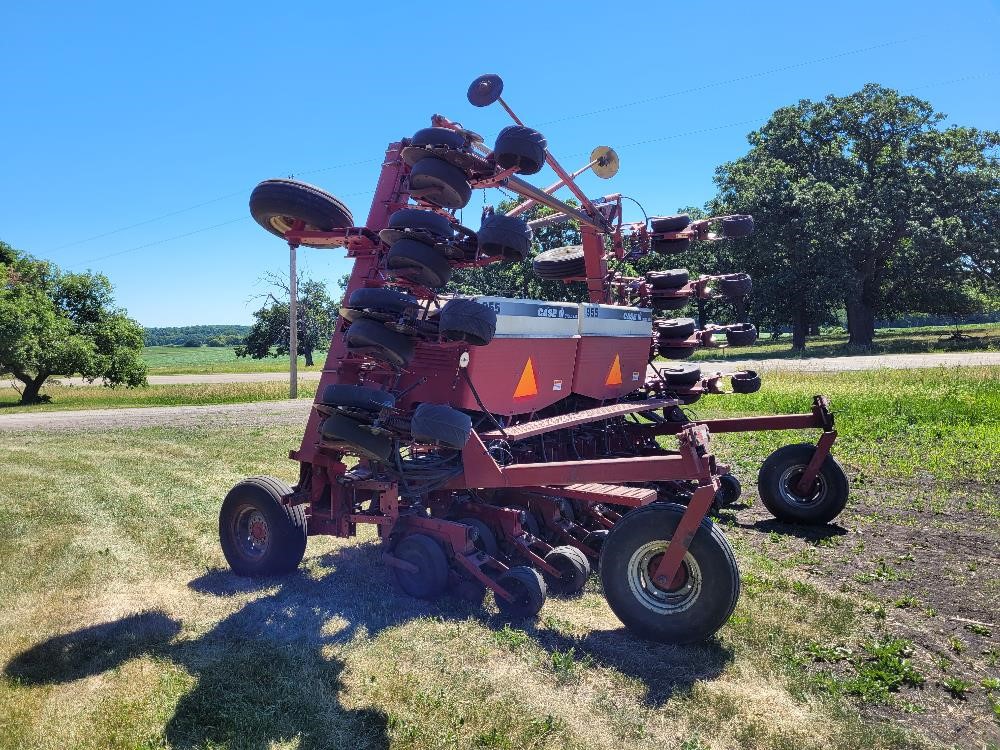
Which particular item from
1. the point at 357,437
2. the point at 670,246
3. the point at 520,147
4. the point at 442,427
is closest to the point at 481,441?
the point at 442,427

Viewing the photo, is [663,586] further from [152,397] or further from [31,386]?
[31,386]

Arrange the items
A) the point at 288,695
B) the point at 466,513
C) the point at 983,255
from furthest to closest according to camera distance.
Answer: the point at 983,255 < the point at 466,513 < the point at 288,695

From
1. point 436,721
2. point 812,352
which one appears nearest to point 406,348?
point 436,721

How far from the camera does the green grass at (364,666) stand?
3.70 metres

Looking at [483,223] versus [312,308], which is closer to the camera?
[483,223]

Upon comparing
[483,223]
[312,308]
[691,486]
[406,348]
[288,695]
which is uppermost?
[312,308]

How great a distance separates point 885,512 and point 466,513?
5.15 metres

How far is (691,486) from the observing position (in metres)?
8.26

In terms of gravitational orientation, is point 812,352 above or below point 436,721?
above

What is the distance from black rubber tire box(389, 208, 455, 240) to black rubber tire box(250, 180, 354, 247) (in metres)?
1.10

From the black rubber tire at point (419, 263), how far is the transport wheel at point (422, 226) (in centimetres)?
6

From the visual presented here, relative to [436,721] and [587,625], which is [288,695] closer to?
[436,721]

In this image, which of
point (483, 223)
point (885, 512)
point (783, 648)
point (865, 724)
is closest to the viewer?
point (865, 724)

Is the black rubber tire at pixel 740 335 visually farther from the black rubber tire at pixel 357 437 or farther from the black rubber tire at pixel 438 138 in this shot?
the black rubber tire at pixel 357 437
